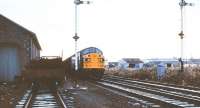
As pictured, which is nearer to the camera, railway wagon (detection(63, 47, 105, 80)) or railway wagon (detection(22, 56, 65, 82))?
railway wagon (detection(22, 56, 65, 82))

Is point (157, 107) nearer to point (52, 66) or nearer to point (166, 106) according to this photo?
point (166, 106)

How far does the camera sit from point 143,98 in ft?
65.4

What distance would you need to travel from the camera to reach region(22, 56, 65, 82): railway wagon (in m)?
25.7

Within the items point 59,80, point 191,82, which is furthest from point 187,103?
point 191,82

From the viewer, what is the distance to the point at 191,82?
33.3 meters

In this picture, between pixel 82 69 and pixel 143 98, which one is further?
pixel 82 69

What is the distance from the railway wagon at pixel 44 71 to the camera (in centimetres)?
2572

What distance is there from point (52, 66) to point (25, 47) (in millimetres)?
11171

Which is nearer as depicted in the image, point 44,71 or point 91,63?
point 44,71

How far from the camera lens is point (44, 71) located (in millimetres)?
26031

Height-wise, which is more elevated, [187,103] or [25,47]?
[25,47]

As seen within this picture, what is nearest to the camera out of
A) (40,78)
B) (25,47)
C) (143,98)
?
(143,98)

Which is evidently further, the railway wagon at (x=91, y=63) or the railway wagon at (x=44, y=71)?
the railway wagon at (x=91, y=63)

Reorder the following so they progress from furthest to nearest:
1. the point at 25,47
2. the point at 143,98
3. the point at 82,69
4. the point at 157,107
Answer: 1. the point at 82,69
2. the point at 25,47
3. the point at 143,98
4. the point at 157,107
